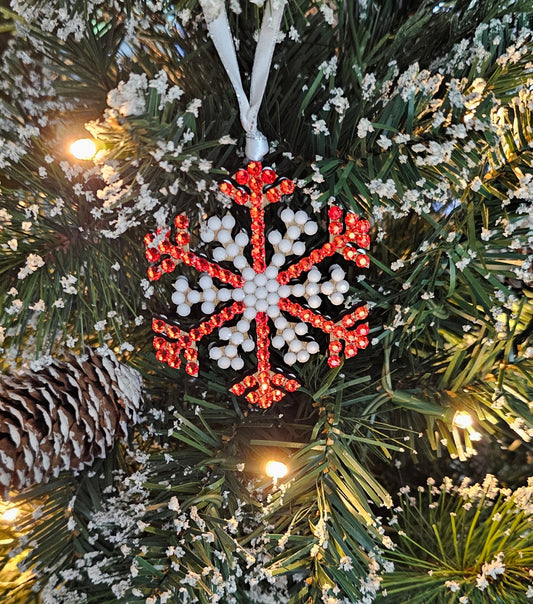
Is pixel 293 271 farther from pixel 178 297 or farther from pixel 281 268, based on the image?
pixel 178 297

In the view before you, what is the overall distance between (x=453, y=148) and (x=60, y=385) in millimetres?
453

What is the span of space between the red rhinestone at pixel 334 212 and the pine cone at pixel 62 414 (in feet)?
0.93

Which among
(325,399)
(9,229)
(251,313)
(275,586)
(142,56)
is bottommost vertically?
(275,586)

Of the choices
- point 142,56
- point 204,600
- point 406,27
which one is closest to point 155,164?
point 142,56

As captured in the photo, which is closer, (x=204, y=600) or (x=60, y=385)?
(x=204, y=600)

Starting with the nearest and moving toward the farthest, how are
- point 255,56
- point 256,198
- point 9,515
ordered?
point 255,56 → point 256,198 → point 9,515

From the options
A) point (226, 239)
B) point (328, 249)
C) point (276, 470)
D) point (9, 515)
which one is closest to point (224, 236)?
point (226, 239)

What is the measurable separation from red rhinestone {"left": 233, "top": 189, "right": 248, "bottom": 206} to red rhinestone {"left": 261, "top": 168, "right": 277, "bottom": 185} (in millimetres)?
25

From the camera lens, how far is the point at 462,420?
0.57m

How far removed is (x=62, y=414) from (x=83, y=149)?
0.89ft

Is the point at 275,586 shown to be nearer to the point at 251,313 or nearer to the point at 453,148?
the point at 251,313

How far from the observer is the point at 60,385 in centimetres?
58

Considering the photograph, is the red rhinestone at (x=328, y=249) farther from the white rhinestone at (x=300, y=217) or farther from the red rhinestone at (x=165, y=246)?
the red rhinestone at (x=165, y=246)

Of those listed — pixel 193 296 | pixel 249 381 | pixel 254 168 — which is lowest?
pixel 249 381
